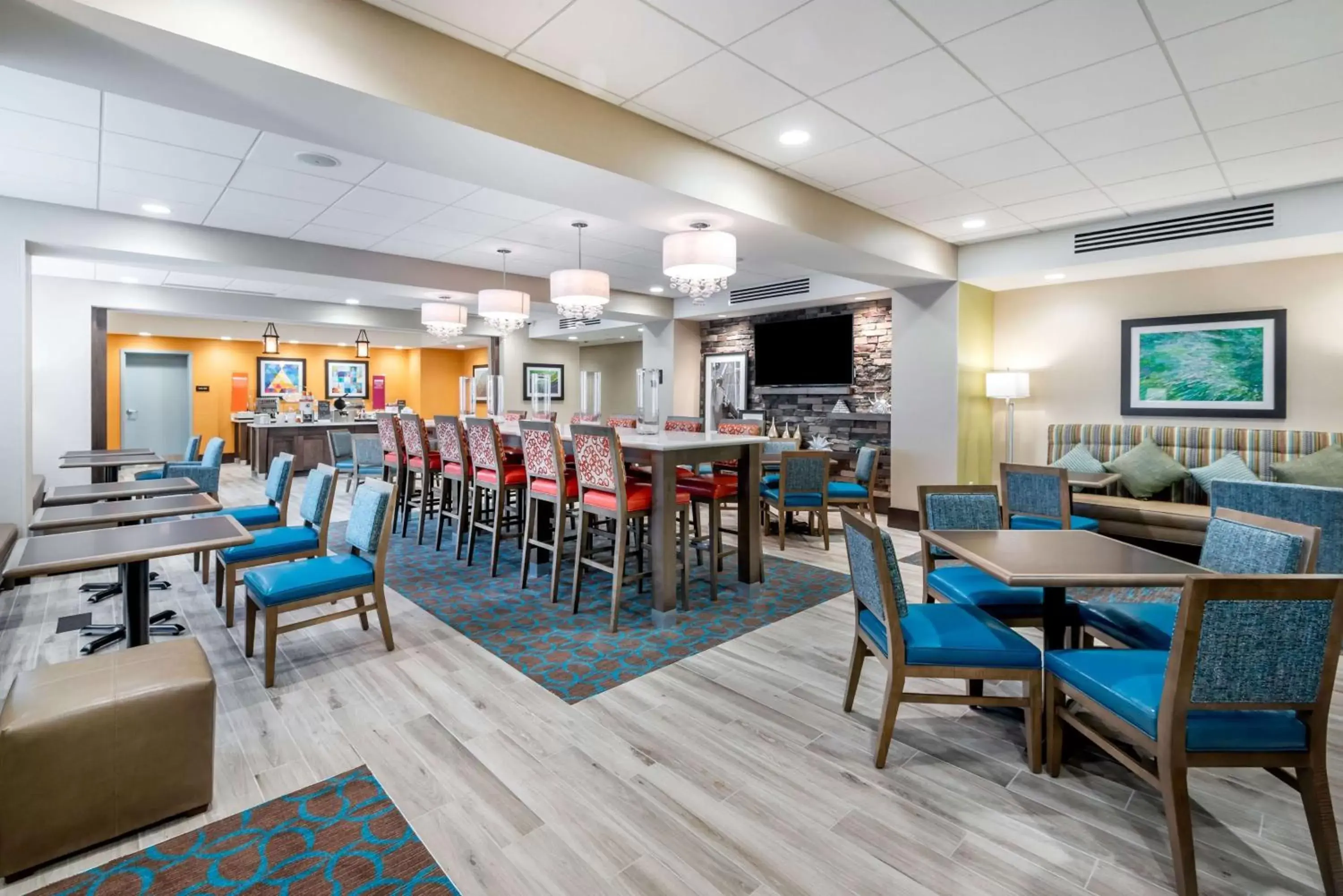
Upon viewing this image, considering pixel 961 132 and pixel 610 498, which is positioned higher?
pixel 961 132

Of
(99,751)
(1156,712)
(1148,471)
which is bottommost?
(99,751)

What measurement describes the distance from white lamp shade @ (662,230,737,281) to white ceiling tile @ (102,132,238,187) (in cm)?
275

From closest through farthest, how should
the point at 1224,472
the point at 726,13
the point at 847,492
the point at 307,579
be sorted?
the point at 726,13, the point at 307,579, the point at 1224,472, the point at 847,492

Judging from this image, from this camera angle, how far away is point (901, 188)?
4.39 m

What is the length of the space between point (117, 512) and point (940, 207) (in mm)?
5555

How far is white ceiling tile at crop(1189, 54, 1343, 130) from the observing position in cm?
285

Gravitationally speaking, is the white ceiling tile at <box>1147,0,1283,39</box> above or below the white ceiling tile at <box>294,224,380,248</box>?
below

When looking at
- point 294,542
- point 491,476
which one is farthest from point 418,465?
point 294,542

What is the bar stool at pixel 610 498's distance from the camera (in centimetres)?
349

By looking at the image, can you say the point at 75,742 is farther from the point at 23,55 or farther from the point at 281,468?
the point at 281,468

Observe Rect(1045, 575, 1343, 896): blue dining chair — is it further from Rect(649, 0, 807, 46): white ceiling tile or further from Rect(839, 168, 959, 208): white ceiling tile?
Rect(839, 168, 959, 208): white ceiling tile

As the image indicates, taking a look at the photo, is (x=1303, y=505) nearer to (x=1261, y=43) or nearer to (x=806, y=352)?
(x=1261, y=43)

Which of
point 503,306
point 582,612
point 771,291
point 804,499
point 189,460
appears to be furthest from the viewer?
point 771,291

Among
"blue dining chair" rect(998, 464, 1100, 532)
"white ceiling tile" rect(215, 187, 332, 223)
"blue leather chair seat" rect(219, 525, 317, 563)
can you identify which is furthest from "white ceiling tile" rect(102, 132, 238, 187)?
"blue dining chair" rect(998, 464, 1100, 532)
